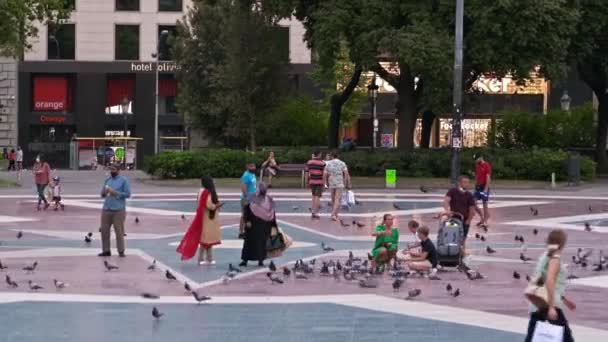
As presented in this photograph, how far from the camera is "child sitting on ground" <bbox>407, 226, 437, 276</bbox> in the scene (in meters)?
18.0

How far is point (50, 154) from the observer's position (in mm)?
71188

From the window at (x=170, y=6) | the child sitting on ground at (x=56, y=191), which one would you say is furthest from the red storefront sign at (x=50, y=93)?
the child sitting on ground at (x=56, y=191)

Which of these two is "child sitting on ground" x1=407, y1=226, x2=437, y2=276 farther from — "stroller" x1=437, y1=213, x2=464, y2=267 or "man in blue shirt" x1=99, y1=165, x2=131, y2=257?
"man in blue shirt" x1=99, y1=165, x2=131, y2=257

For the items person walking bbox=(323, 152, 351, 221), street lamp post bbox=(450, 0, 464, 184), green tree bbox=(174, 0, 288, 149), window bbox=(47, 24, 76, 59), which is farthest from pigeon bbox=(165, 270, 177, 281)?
window bbox=(47, 24, 76, 59)

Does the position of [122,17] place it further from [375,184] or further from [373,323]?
[373,323]

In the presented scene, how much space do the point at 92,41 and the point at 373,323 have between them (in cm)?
6105

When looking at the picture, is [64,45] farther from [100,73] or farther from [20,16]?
[20,16]

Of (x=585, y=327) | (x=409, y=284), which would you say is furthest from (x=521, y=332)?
(x=409, y=284)

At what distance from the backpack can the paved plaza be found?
42cm

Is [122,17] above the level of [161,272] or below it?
above

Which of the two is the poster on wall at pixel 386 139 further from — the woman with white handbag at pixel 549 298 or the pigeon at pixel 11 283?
the woman with white handbag at pixel 549 298

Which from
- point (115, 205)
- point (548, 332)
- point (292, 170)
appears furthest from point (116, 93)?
point (548, 332)

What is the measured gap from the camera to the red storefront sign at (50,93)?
72.6 meters

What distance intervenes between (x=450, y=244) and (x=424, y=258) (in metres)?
0.61
